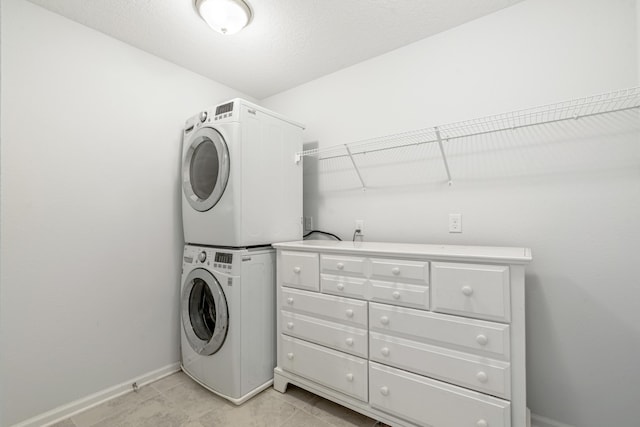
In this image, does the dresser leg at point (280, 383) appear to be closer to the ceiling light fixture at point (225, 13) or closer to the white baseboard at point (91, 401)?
the white baseboard at point (91, 401)

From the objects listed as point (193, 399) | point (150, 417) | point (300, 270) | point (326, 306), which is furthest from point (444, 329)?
point (150, 417)

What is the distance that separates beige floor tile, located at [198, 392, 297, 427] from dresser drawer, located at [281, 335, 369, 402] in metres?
0.20

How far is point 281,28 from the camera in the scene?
1.71 metres

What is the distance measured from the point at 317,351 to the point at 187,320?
975 millimetres

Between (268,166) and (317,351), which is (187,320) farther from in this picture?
(268,166)

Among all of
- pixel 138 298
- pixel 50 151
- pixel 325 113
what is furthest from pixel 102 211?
pixel 325 113

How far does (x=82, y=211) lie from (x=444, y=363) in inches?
84.7

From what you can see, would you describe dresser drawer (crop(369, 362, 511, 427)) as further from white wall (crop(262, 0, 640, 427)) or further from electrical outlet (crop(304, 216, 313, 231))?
electrical outlet (crop(304, 216, 313, 231))

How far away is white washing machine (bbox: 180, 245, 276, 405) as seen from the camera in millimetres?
1660

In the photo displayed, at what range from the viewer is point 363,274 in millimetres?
1459

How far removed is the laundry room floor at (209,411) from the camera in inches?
59.1

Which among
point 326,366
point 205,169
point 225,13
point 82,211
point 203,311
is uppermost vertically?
point 225,13

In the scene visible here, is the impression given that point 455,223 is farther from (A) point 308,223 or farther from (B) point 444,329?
(A) point 308,223

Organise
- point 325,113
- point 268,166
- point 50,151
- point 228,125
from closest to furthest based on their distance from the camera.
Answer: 1. point 50,151
2. point 228,125
3. point 268,166
4. point 325,113
